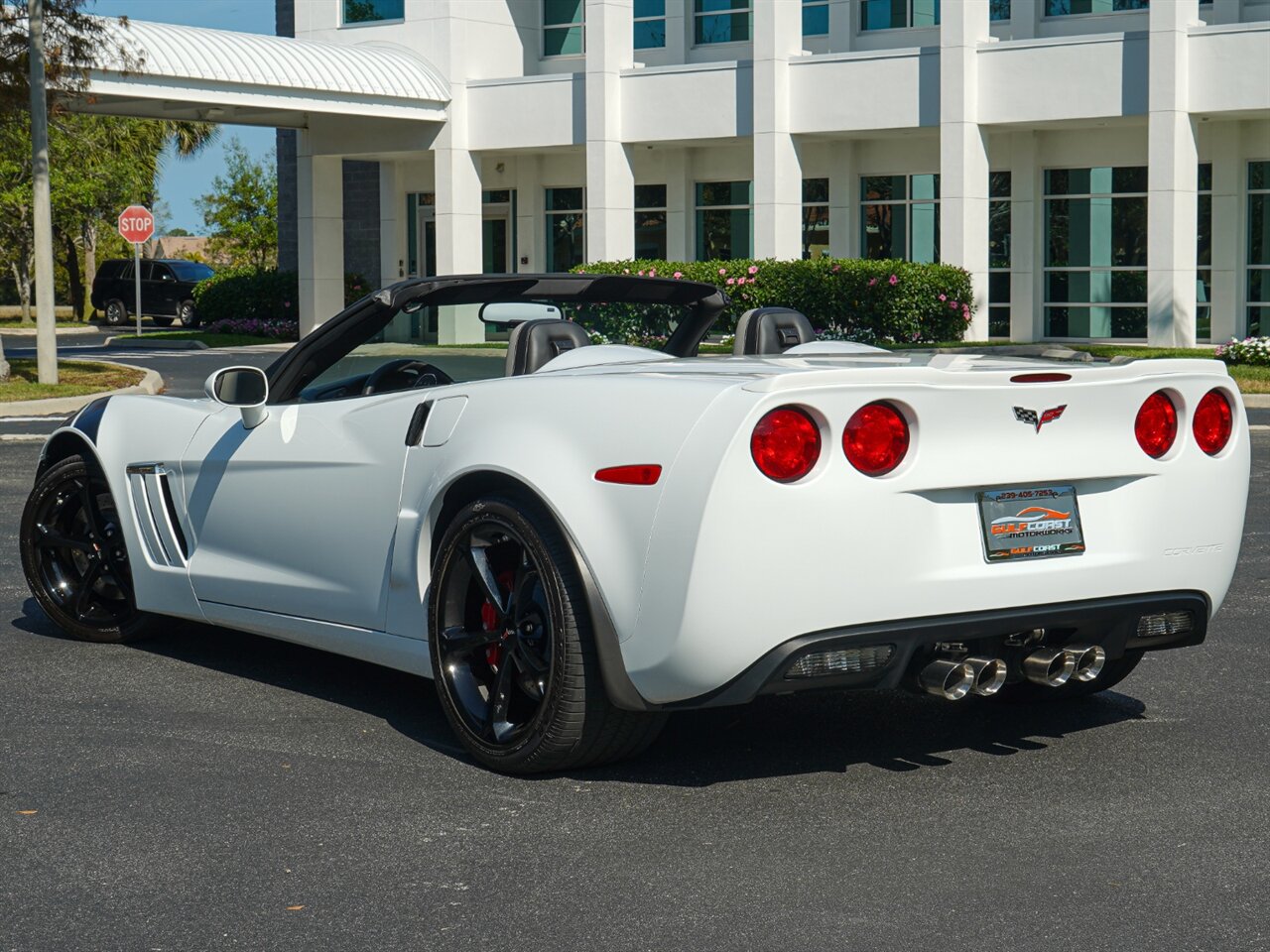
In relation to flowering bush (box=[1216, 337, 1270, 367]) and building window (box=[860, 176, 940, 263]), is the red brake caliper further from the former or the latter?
building window (box=[860, 176, 940, 263])

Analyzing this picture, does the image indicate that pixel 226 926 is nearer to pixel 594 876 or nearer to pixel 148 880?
pixel 148 880

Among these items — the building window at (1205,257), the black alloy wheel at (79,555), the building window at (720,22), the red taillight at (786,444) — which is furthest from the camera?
the building window at (720,22)

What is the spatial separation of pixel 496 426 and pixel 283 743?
4.00 feet

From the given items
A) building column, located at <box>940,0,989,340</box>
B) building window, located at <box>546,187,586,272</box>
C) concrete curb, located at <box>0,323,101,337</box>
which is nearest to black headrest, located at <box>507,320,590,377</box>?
building column, located at <box>940,0,989,340</box>

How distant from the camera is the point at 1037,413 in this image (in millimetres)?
5035

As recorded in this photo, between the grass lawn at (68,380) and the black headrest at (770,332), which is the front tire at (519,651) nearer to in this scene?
the black headrest at (770,332)

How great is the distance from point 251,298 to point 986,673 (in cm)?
4092

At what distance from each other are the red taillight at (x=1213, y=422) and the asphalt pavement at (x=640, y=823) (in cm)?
A: 91

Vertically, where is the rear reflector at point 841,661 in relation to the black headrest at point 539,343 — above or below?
below

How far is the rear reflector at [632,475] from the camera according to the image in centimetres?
476

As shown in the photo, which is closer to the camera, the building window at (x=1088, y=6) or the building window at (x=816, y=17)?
the building window at (x=1088, y=6)

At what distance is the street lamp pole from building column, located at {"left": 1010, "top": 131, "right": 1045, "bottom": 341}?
685 inches

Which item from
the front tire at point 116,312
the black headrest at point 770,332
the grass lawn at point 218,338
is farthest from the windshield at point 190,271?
the black headrest at point 770,332

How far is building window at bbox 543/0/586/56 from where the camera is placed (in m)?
39.4
